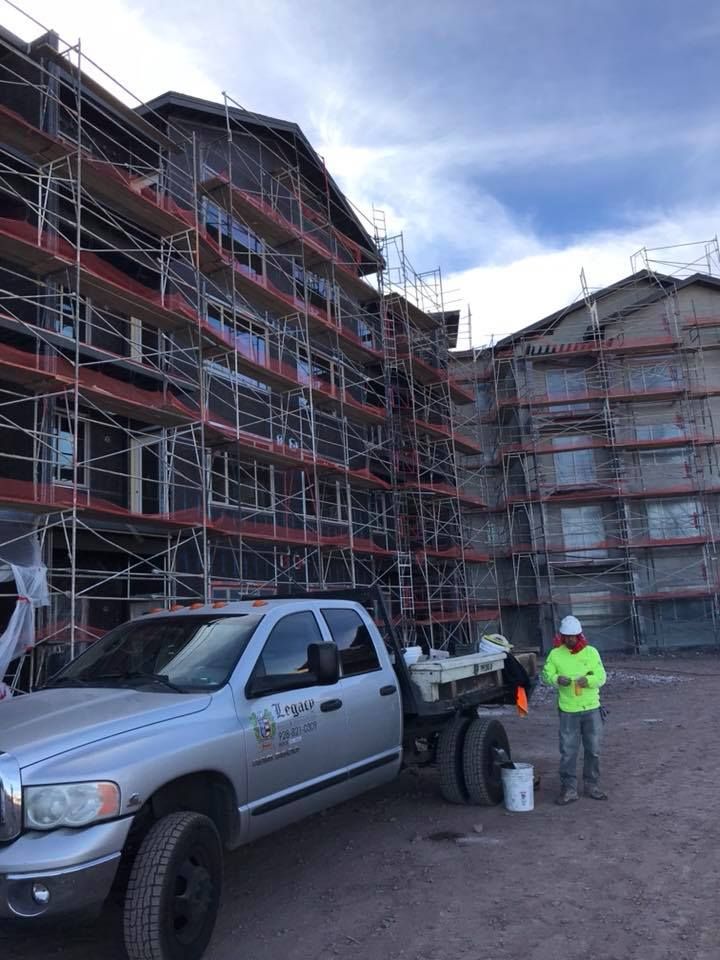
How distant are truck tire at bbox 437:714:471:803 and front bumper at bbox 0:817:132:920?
4.23 m

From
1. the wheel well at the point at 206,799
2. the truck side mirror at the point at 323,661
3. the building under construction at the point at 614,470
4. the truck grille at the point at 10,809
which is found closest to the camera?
the truck grille at the point at 10,809

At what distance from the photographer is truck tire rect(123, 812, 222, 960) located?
13.5 feet

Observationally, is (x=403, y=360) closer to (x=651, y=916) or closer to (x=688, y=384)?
(x=688, y=384)

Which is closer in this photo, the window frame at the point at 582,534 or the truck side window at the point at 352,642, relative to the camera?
the truck side window at the point at 352,642

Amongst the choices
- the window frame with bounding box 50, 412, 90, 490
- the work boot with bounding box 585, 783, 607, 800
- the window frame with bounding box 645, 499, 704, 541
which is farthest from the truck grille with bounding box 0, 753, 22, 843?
the window frame with bounding box 645, 499, 704, 541

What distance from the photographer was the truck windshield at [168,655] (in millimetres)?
5395

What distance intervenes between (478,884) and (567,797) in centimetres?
236

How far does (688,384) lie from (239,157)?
669 inches

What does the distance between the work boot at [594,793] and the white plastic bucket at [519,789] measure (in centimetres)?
74

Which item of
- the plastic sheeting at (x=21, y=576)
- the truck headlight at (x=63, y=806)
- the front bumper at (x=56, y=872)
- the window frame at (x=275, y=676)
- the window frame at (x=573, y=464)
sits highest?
the window frame at (x=573, y=464)

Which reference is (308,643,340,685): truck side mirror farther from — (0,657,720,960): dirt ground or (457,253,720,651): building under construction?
(457,253,720,651): building under construction

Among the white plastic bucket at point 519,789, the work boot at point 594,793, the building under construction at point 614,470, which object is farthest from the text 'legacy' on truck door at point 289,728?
the building under construction at point 614,470

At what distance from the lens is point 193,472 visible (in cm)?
1697

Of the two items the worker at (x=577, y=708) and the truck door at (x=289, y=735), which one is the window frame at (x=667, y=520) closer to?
the worker at (x=577, y=708)
